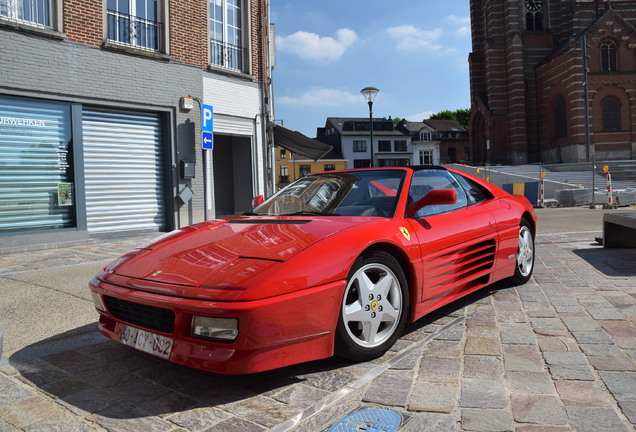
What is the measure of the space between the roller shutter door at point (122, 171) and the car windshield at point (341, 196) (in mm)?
7402

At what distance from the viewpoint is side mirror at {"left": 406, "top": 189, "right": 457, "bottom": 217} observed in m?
3.25

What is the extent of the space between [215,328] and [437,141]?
78005 mm

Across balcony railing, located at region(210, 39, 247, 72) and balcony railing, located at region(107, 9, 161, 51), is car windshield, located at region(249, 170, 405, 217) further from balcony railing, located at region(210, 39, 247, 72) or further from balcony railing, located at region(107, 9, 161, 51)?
balcony railing, located at region(210, 39, 247, 72)

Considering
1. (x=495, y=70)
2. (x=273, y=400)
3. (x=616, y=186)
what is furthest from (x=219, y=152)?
(x=495, y=70)

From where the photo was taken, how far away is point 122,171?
10641 millimetres

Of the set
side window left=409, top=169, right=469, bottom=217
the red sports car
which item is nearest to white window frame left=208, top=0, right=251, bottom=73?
side window left=409, top=169, right=469, bottom=217

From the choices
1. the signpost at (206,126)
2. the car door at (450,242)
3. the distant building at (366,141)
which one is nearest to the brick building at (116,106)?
the signpost at (206,126)

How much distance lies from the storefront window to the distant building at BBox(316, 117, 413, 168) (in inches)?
2433

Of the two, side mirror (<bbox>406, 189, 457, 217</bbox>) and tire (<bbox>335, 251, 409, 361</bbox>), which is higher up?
side mirror (<bbox>406, 189, 457, 217</bbox>)

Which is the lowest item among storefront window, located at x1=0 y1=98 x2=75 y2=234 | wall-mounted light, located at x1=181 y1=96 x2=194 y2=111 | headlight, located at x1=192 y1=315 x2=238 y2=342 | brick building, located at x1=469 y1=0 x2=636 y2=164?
headlight, located at x1=192 y1=315 x2=238 y2=342

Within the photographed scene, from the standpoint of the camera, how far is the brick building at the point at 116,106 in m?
8.92

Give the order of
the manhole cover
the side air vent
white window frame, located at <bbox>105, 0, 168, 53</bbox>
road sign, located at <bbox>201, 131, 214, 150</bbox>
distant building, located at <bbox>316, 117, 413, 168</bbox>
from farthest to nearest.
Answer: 1. distant building, located at <bbox>316, 117, 413, 168</bbox>
2. road sign, located at <bbox>201, 131, 214, 150</bbox>
3. white window frame, located at <bbox>105, 0, 168, 53</bbox>
4. the side air vent
5. the manhole cover

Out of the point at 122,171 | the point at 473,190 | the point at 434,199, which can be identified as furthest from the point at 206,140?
the point at 434,199

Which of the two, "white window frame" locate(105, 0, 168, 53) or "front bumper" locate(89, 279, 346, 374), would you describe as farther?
"white window frame" locate(105, 0, 168, 53)
